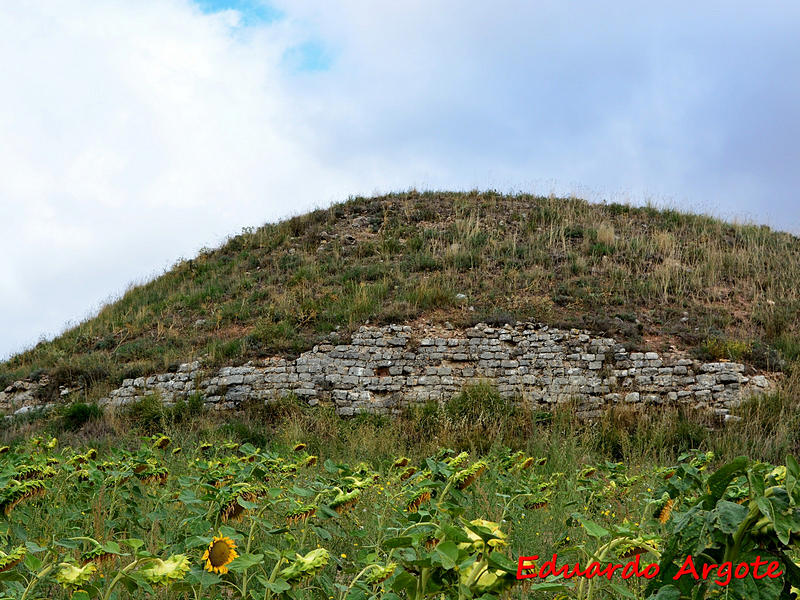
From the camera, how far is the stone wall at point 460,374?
1019cm

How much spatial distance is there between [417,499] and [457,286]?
10.9 metres

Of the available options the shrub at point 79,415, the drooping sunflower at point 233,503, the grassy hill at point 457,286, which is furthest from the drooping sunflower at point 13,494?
the grassy hill at point 457,286

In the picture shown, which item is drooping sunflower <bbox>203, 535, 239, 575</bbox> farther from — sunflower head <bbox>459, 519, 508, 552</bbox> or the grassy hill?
the grassy hill

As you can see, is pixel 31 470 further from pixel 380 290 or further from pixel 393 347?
pixel 380 290

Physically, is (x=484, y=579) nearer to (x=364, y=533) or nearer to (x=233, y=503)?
(x=233, y=503)

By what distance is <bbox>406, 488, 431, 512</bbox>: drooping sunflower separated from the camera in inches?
96.6

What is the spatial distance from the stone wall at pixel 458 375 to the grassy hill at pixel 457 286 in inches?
17.6

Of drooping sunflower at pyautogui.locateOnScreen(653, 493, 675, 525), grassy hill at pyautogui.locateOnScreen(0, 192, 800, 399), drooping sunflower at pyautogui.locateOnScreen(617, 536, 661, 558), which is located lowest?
drooping sunflower at pyautogui.locateOnScreen(653, 493, 675, 525)

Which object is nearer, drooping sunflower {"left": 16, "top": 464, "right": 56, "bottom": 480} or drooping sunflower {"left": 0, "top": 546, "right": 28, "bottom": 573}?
drooping sunflower {"left": 0, "top": 546, "right": 28, "bottom": 573}

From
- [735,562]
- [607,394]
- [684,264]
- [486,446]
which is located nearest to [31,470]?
[735,562]

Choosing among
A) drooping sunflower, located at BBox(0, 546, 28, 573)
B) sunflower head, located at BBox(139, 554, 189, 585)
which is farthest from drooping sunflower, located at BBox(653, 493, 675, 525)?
drooping sunflower, located at BBox(0, 546, 28, 573)

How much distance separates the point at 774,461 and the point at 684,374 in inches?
113

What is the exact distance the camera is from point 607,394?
10289 millimetres

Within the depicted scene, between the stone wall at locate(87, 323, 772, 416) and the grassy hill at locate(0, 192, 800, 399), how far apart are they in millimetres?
443
